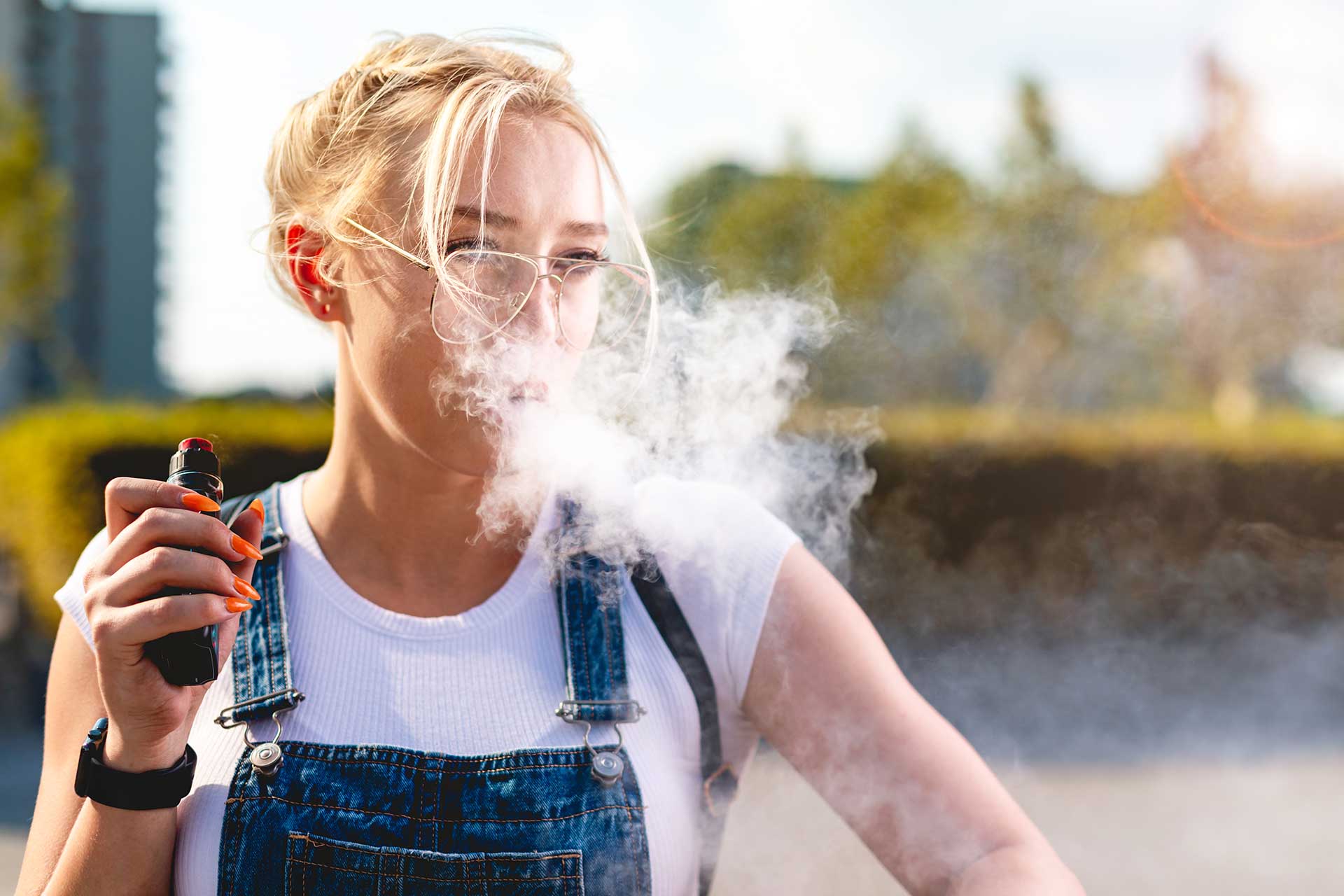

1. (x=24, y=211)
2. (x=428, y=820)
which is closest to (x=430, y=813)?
(x=428, y=820)

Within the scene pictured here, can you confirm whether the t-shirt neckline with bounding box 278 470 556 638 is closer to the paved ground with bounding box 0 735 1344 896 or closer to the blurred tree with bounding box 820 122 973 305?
the paved ground with bounding box 0 735 1344 896

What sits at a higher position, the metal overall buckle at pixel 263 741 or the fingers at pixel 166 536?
the fingers at pixel 166 536

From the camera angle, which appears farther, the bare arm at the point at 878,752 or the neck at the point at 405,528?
the neck at the point at 405,528

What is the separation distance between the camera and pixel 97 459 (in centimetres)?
593

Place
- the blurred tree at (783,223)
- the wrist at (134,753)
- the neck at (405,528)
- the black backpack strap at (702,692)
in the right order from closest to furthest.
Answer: the wrist at (134,753) < the black backpack strap at (702,692) < the neck at (405,528) < the blurred tree at (783,223)

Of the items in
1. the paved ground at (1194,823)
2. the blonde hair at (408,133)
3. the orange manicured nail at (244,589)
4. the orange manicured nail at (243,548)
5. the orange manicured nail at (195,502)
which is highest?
the blonde hair at (408,133)

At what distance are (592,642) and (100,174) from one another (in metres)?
27.0

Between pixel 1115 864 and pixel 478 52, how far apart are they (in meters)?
4.07

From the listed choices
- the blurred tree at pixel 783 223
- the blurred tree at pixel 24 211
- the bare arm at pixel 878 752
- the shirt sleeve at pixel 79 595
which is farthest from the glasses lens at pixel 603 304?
the blurred tree at pixel 783 223

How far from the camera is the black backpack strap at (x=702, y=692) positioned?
1536 millimetres

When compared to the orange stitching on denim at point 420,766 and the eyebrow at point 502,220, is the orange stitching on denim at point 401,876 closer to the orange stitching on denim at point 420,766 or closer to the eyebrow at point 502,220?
the orange stitching on denim at point 420,766

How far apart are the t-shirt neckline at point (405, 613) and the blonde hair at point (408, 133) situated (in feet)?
1.27

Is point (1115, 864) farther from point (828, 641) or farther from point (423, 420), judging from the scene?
point (423, 420)

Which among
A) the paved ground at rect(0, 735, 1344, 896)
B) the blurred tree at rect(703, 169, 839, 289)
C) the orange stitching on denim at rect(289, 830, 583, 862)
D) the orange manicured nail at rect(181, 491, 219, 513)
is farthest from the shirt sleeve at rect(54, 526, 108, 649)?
the blurred tree at rect(703, 169, 839, 289)
